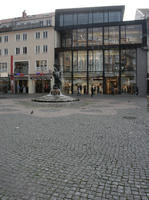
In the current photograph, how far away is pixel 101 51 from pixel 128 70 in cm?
720

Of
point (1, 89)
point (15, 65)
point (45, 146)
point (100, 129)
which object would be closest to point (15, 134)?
point (45, 146)

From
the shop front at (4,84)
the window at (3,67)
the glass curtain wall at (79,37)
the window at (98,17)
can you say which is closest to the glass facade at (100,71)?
the glass curtain wall at (79,37)

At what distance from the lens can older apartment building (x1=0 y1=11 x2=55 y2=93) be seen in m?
42.8

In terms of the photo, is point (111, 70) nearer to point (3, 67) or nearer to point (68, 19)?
point (68, 19)

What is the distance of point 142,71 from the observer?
37375mm

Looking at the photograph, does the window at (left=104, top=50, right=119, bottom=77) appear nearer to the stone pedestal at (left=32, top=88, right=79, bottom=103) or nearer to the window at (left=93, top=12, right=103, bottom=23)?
the window at (left=93, top=12, right=103, bottom=23)

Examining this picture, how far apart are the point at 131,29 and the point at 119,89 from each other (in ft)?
42.9

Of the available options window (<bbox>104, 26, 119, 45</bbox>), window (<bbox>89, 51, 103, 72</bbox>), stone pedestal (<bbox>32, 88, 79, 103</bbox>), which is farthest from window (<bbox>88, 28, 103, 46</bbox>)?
stone pedestal (<bbox>32, 88, 79, 103</bbox>)

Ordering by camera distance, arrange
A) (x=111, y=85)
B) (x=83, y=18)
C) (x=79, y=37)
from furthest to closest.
A: (x=83, y=18)
(x=79, y=37)
(x=111, y=85)

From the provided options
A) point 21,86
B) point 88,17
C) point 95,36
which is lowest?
point 21,86

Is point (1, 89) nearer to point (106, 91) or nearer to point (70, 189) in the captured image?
point (106, 91)

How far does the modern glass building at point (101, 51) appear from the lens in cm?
3797

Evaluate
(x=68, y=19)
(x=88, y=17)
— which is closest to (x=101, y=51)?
(x=88, y=17)

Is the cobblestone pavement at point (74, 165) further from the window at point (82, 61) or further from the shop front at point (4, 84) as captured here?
the shop front at point (4, 84)
